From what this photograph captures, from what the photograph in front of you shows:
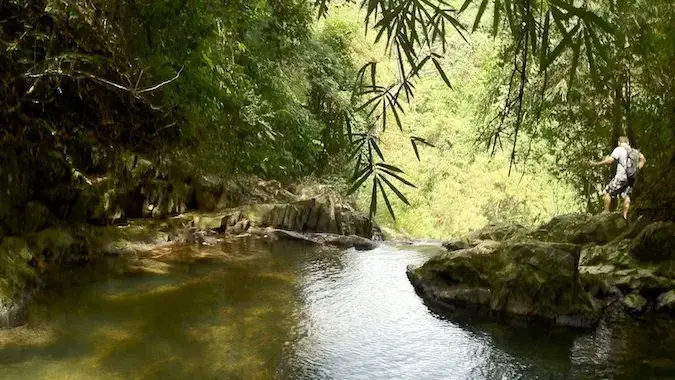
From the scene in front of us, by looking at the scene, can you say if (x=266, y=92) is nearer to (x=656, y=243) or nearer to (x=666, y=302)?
(x=656, y=243)

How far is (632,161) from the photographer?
319 inches

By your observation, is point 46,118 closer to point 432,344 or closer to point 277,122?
point 432,344

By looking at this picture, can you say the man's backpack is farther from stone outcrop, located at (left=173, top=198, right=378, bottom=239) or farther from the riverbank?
the riverbank

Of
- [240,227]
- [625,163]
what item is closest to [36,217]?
[240,227]

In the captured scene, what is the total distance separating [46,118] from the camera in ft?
22.1

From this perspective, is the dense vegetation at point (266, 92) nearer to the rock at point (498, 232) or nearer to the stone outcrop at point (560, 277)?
the stone outcrop at point (560, 277)

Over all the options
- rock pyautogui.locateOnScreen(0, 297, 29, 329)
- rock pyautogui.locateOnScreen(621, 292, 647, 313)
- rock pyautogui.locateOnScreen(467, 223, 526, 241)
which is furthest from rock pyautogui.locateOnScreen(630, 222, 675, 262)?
rock pyautogui.locateOnScreen(0, 297, 29, 329)

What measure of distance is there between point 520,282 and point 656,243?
80.1 inches

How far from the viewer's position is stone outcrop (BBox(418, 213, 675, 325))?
263 inches

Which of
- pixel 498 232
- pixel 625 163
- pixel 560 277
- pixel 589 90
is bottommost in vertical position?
pixel 560 277

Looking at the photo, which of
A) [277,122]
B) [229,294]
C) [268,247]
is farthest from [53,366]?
[277,122]

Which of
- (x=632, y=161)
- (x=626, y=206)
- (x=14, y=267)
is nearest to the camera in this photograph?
(x=14, y=267)

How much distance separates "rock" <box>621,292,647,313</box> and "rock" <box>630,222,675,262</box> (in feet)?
2.46

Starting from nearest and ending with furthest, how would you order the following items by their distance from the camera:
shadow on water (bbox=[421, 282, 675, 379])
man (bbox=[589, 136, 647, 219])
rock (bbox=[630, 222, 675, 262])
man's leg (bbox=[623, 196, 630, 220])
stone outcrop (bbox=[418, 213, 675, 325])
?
shadow on water (bbox=[421, 282, 675, 379]) < stone outcrop (bbox=[418, 213, 675, 325]) < rock (bbox=[630, 222, 675, 262]) < man (bbox=[589, 136, 647, 219]) < man's leg (bbox=[623, 196, 630, 220])
